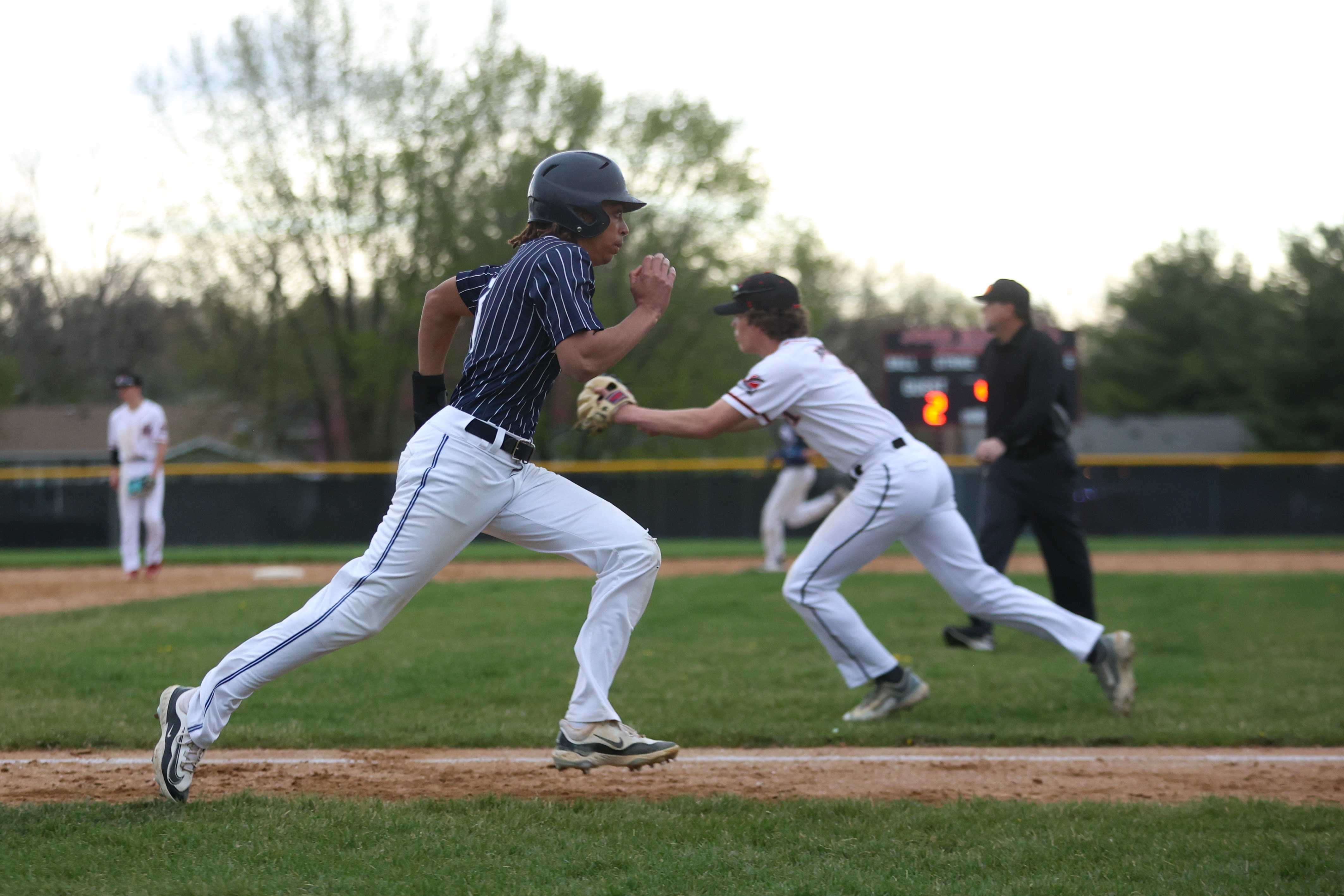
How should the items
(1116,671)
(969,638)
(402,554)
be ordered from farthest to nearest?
(969,638)
(1116,671)
(402,554)

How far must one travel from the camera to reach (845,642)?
233 inches

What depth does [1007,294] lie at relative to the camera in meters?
7.45

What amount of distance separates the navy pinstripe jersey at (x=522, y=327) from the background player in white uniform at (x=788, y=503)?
385 inches

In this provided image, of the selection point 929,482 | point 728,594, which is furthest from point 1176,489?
point 929,482

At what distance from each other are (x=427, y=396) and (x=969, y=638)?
4914 millimetres

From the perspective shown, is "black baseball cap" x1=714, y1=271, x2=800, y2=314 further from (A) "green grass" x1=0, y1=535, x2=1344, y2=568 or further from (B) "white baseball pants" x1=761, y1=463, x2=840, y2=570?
(A) "green grass" x1=0, y1=535, x2=1344, y2=568

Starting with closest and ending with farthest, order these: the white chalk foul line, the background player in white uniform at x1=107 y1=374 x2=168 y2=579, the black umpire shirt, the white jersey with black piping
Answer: the white chalk foul line → the white jersey with black piping → the black umpire shirt → the background player in white uniform at x1=107 y1=374 x2=168 y2=579

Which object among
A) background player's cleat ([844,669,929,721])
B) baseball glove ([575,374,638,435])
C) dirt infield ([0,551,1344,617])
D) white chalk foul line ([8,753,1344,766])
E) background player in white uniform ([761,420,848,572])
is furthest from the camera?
background player in white uniform ([761,420,848,572])

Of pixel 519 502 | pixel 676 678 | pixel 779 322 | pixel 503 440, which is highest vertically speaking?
pixel 779 322

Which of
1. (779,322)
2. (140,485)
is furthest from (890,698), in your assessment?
(140,485)

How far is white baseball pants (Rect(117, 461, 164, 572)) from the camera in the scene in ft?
41.3

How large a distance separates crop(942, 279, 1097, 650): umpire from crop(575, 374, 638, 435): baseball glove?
3.33m

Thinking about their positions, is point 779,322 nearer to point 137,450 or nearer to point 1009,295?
point 1009,295

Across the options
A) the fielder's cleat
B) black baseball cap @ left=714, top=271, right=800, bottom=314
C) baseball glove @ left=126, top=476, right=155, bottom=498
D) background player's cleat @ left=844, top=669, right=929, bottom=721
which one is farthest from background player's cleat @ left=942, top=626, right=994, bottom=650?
baseball glove @ left=126, top=476, right=155, bottom=498
